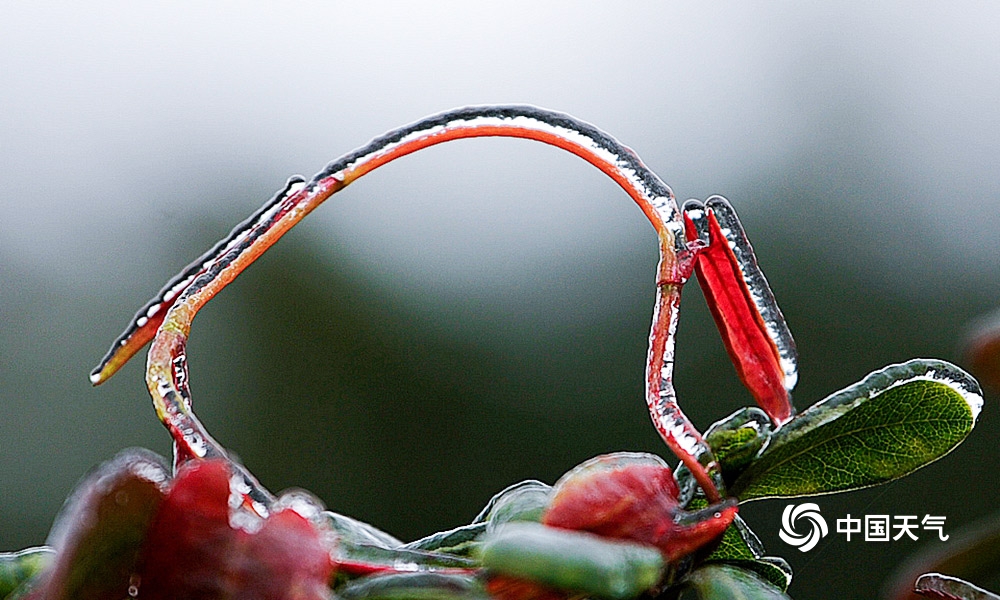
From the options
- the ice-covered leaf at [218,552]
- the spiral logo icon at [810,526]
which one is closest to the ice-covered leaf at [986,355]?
the spiral logo icon at [810,526]

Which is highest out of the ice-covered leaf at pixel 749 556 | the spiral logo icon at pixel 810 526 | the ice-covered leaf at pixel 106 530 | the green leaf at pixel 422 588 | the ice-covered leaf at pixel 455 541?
the ice-covered leaf at pixel 106 530

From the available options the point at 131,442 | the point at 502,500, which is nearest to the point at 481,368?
the point at 131,442

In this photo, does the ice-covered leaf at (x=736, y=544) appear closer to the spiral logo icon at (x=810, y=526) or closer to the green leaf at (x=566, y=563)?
the green leaf at (x=566, y=563)

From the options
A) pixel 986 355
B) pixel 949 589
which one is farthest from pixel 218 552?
pixel 986 355

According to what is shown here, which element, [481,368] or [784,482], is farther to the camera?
[481,368]

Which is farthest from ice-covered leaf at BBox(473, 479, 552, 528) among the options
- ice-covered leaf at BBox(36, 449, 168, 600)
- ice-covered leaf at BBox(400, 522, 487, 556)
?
ice-covered leaf at BBox(36, 449, 168, 600)

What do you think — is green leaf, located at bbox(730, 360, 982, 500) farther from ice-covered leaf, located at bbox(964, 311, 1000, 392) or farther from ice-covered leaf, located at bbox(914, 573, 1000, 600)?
ice-covered leaf, located at bbox(964, 311, 1000, 392)

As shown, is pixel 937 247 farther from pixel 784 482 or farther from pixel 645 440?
pixel 784 482
